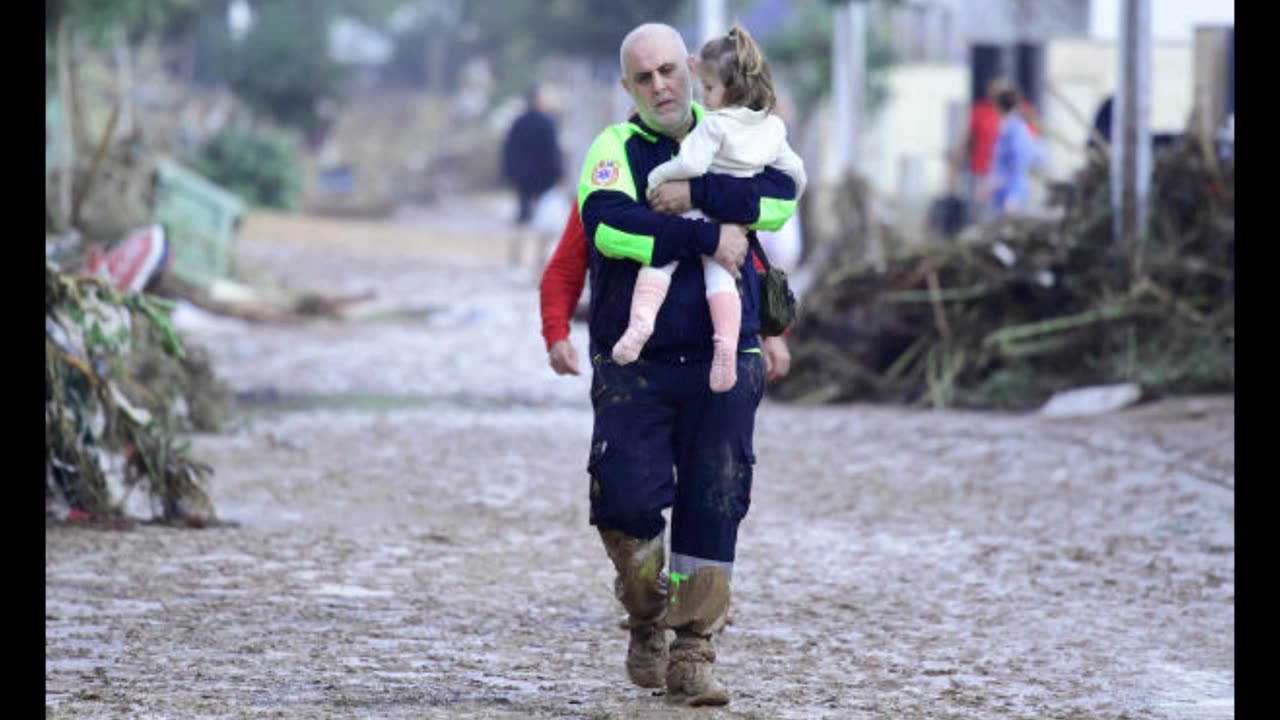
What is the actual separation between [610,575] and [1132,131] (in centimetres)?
715

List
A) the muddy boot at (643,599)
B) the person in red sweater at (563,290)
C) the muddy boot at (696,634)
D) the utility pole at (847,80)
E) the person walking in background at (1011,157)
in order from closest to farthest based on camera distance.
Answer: the muddy boot at (696,634) → the muddy boot at (643,599) → the person in red sweater at (563,290) → the person walking in background at (1011,157) → the utility pole at (847,80)

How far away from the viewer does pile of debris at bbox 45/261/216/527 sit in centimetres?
800

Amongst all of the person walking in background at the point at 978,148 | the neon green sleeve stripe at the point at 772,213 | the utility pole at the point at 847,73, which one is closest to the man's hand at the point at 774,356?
the neon green sleeve stripe at the point at 772,213

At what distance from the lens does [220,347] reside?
16047 mm

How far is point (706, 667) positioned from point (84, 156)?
1525 cm

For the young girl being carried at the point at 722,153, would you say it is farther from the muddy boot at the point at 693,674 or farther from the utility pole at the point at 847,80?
the utility pole at the point at 847,80

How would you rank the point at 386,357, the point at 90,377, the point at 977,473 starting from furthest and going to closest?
the point at 386,357 → the point at 977,473 → the point at 90,377

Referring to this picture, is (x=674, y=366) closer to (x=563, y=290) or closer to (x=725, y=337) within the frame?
(x=725, y=337)

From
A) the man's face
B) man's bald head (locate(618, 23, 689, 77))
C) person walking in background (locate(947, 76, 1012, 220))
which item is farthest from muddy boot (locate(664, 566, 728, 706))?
person walking in background (locate(947, 76, 1012, 220))

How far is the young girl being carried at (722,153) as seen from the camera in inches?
204

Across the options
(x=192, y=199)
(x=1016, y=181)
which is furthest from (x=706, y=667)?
(x=192, y=199)

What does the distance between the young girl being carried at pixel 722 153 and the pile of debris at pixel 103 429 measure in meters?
3.39

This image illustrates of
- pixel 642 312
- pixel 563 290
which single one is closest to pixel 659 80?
pixel 642 312
